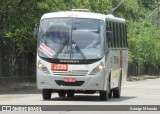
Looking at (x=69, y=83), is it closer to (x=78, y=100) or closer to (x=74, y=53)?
(x=74, y=53)

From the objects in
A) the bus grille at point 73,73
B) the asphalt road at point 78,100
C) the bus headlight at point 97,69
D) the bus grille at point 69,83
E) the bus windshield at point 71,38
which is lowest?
the asphalt road at point 78,100

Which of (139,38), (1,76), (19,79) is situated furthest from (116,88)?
(139,38)

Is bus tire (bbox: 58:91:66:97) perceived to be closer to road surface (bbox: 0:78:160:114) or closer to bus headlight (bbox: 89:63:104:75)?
road surface (bbox: 0:78:160:114)

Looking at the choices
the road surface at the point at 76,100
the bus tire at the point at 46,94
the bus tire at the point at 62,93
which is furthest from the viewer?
the bus tire at the point at 62,93

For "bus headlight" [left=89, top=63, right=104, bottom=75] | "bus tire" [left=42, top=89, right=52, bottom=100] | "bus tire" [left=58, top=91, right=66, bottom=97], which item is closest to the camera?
"bus headlight" [left=89, top=63, right=104, bottom=75]

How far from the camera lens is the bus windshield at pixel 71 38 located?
23906mm

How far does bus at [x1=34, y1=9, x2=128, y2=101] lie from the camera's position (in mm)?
23750

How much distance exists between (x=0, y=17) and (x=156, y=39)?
4629 cm

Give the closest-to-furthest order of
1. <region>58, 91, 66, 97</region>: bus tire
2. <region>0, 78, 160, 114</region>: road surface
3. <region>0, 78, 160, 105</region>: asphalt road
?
<region>0, 78, 160, 114</region>: road surface
<region>0, 78, 160, 105</region>: asphalt road
<region>58, 91, 66, 97</region>: bus tire

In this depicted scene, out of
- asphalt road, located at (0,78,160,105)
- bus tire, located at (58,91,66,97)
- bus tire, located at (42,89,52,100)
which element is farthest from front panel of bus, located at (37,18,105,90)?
bus tire, located at (58,91,66,97)

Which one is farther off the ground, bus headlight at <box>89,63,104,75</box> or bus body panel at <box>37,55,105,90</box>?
bus headlight at <box>89,63,104,75</box>

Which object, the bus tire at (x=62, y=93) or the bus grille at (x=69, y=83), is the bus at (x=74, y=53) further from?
the bus tire at (x=62, y=93)

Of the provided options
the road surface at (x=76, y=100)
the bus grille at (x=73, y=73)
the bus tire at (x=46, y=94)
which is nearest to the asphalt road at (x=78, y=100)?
the road surface at (x=76, y=100)

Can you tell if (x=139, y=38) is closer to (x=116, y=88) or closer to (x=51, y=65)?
(x=116, y=88)
